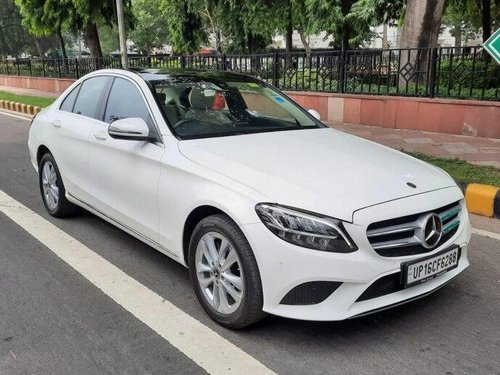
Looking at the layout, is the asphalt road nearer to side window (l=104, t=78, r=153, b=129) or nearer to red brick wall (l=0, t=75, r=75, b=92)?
side window (l=104, t=78, r=153, b=129)

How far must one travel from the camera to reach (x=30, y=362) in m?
2.89

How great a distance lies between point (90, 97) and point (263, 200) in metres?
2.61

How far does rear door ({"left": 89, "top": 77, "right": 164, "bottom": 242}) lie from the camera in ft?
12.2

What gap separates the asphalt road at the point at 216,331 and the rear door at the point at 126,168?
0.47 meters

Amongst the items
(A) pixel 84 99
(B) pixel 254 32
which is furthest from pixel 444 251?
(B) pixel 254 32

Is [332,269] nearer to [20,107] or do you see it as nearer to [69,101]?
[69,101]

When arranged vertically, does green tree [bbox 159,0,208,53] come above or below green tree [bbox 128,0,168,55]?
below

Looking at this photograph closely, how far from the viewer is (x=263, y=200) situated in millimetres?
2875

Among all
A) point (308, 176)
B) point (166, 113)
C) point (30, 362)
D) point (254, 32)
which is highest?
point (254, 32)

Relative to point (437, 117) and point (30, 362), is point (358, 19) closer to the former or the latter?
point (437, 117)

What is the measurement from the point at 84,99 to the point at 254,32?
1901 centimetres

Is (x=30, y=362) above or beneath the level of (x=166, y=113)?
beneath

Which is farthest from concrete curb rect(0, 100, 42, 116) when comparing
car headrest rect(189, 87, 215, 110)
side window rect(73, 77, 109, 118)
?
car headrest rect(189, 87, 215, 110)

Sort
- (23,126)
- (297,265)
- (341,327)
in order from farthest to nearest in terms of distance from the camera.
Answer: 1. (23,126)
2. (341,327)
3. (297,265)
